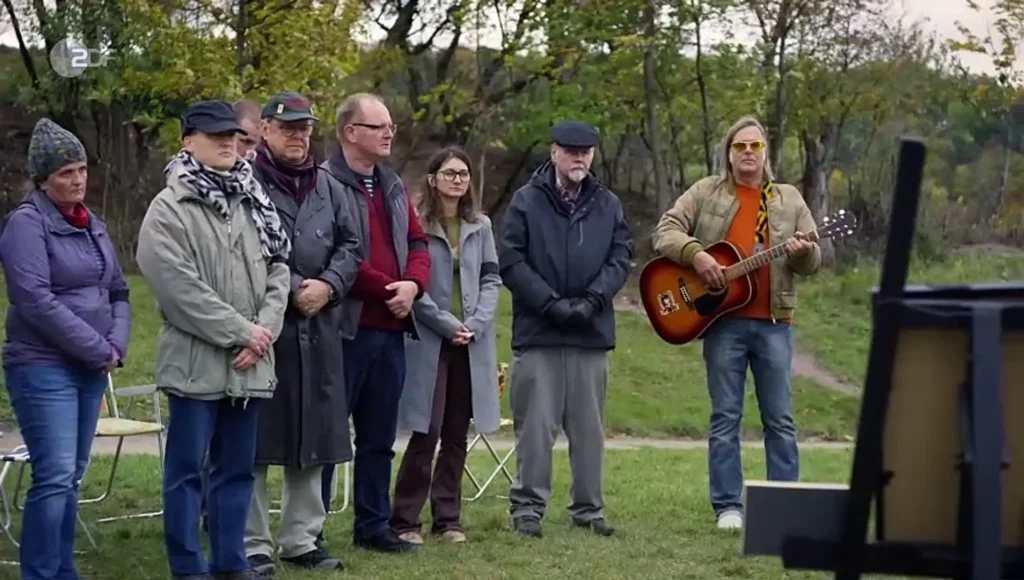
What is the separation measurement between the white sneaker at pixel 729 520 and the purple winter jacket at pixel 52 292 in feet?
11.2

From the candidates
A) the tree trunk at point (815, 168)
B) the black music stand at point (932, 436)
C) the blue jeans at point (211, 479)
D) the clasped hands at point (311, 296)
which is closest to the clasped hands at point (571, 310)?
the clasped hands at point (311, 296)

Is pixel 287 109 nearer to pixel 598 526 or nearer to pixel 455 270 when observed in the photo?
pixel 455 270

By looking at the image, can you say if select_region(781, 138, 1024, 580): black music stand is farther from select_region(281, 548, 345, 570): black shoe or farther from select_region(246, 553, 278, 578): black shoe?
select_region(281, 548, 345, 570): black shoe

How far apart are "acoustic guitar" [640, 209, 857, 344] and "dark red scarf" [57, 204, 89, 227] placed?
10.6ft

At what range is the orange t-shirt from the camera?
7695mm

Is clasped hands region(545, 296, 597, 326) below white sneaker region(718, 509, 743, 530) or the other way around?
the other way around

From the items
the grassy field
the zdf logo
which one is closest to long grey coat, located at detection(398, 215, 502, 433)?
the zdf logo

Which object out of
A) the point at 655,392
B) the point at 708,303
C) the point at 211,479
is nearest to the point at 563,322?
the point at 708,303

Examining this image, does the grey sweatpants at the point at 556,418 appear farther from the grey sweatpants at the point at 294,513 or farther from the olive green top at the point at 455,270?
the grey sweatpants at the point at 294,513

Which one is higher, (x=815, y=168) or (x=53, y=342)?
(x=815, y=168)

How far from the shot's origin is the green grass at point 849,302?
1864 cm

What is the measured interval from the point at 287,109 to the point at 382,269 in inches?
39.1

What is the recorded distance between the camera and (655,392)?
636 inches

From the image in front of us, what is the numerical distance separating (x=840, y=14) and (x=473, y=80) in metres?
7.26
